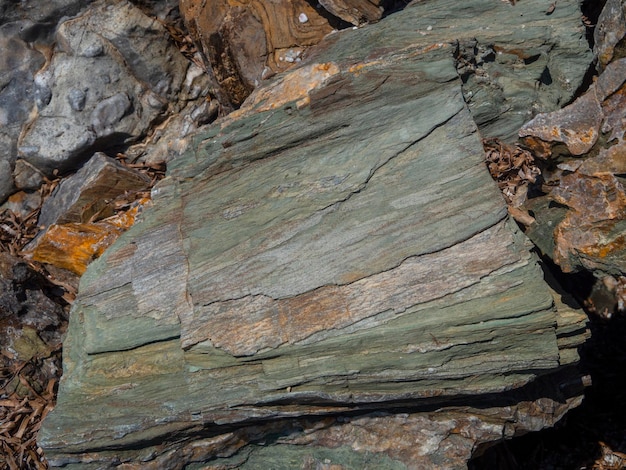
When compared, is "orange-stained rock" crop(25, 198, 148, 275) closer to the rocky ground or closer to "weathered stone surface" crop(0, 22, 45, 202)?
the rocky ground

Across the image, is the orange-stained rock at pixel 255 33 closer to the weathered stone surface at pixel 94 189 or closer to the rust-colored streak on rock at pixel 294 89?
the rust-colored streak on rock at pixel 294 89

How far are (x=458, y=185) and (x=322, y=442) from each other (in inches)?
64.6

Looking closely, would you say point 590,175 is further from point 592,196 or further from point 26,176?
point 26,176

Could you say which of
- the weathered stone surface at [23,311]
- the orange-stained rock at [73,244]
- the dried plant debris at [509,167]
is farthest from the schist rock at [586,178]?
the weathered stone surface at [23,311]

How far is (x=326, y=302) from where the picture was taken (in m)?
3.44

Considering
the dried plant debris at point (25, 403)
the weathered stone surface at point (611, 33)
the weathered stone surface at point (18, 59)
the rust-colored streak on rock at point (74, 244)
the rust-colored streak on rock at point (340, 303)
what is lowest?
the dried plant debris at point (25, 403)

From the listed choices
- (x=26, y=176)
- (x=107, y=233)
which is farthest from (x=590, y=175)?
(x=26, y=176)

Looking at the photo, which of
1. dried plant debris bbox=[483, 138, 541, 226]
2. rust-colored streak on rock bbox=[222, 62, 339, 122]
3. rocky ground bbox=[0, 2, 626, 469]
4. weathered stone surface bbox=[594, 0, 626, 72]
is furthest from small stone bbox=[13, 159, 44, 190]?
weathered stone surface bbox=[594, 0, 626, 72]

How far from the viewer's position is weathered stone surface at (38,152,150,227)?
5242mm

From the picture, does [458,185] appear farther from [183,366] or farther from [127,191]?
[127,191]

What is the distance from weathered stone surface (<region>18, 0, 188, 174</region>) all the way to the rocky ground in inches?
0.5

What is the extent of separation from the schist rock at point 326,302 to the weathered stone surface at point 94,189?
1145 mm

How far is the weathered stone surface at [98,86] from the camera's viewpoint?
218 inches

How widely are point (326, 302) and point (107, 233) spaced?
223 cm
